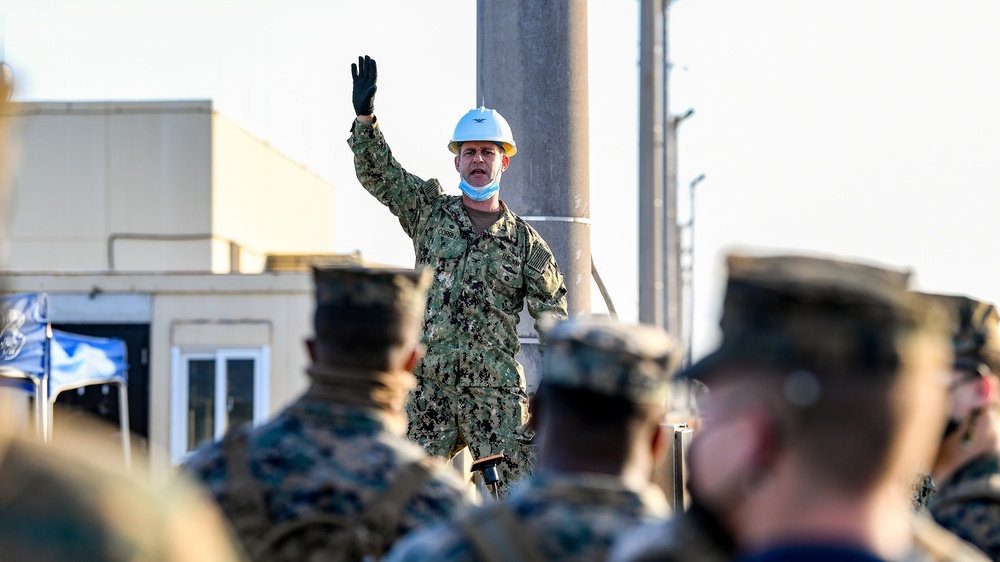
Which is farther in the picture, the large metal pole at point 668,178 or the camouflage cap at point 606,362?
the large metal pole at point 668,178

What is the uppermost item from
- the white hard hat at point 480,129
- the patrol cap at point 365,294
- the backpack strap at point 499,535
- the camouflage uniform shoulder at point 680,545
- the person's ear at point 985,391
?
the white hard hat at point 480,129

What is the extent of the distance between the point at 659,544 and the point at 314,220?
50755 millimetres

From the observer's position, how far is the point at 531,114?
Answer: 10.2 m

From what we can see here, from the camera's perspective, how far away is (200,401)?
1125 inches

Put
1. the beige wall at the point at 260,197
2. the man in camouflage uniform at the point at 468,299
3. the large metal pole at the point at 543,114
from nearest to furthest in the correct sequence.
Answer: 1. the man in camouflage uniform at the point at 468,299
2. the large metal pole at the point at 543,114
3. the beige wall at the point at 260,197

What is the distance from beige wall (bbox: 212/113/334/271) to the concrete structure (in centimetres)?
6

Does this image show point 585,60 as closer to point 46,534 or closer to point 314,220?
point 46,534

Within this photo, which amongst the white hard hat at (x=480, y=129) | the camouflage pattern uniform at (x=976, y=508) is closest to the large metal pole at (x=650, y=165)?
the white hard hat at (x=480, y=129)

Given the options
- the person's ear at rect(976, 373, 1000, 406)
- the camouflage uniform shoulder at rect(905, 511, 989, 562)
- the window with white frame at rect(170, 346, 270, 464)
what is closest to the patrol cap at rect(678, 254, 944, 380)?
the camouflage uniform shoulder at rect(905, 511, 989, 562)

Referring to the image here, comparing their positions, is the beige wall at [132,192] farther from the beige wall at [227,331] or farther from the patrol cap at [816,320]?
the patrol cap at [816,320]

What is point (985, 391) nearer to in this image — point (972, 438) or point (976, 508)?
point (972, 438)

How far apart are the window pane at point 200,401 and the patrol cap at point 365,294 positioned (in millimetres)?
24638

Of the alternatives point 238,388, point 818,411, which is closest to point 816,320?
point 818,411

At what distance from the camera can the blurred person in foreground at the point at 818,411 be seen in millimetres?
1973
